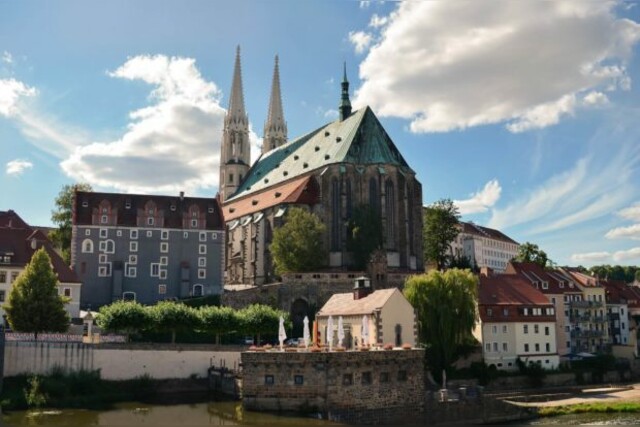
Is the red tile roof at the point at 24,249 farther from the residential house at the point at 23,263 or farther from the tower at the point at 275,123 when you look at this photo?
the tower at the point at 275,123

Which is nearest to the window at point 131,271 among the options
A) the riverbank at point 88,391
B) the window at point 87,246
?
the window at point 87,246

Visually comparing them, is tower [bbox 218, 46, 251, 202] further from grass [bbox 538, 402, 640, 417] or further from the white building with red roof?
grass [bbox 538, 402, 640, 417]

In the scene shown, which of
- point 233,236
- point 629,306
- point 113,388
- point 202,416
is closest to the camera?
point 202,416

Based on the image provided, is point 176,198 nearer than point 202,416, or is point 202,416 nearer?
point 202,416

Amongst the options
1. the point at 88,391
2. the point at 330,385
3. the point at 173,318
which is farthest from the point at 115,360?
the point at 330,385

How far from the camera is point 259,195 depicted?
4651 inches

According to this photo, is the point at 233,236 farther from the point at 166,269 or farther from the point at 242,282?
the point at 166,269

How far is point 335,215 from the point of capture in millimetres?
98125

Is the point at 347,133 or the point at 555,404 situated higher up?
the point at 347,133

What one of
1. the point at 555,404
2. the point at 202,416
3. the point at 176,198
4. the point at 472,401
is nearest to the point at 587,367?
the point at 555,404

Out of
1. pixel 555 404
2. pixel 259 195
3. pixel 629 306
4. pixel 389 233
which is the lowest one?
pixel 555 404

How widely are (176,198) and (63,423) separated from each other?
4977 cm

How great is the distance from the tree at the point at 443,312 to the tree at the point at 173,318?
64.1 feet

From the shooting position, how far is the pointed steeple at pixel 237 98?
145000mm
